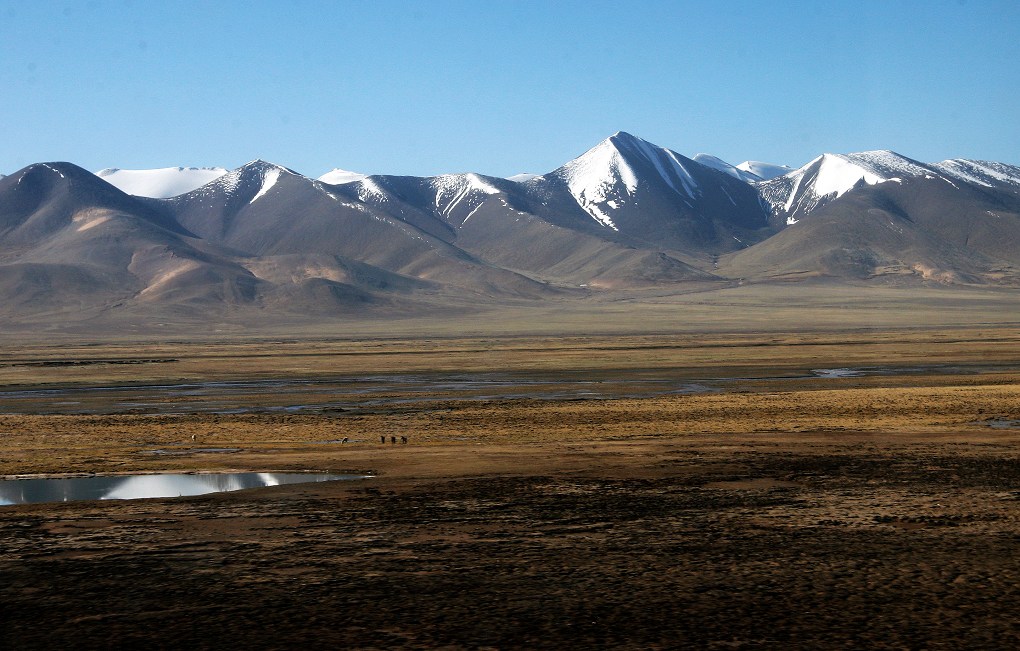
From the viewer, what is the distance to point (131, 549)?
59.7 feet

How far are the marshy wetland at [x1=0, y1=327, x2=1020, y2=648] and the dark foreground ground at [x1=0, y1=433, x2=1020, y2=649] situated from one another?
0.21ft

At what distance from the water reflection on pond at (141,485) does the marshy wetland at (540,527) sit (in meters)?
0.90

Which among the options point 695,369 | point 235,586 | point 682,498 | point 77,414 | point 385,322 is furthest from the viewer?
point 385,322

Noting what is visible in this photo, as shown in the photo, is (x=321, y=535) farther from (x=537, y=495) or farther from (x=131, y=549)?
(x=537, y=495)

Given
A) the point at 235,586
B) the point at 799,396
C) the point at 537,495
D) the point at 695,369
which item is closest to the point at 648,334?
the point at 695,369

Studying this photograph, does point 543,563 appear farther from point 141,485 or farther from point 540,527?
point 141,485

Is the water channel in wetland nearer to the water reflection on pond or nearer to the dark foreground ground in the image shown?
the water reflection on pond

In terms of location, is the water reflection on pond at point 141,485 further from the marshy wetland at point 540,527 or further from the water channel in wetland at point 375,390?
the water channel in wetland at point 375,390

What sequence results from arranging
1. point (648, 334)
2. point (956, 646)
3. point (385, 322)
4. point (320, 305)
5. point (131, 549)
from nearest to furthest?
point (956, 646), point (131, 549), point (648, 334), point (385, 322), point (320, 305)

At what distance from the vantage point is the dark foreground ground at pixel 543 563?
13711 mm

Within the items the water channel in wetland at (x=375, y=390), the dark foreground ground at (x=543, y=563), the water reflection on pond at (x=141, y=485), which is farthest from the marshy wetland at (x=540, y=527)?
the water channel in wetland at (x=375, y=390)

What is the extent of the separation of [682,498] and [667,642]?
917cm

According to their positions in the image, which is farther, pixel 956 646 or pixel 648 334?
pixel 648 334

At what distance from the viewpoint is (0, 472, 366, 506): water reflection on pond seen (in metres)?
24.7
